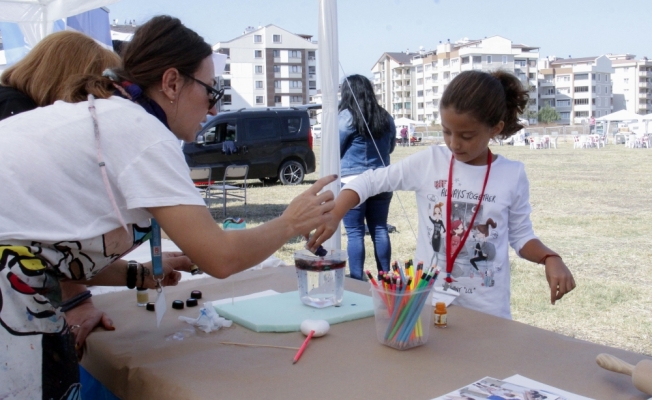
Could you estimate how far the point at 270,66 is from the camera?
236 ft

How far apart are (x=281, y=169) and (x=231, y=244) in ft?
37.3

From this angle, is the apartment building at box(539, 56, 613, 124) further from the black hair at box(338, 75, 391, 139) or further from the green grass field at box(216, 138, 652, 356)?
the black hair at box(338, 75, 391, 139)

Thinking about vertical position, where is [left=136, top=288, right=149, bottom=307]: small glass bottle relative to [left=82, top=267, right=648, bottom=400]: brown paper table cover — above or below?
above

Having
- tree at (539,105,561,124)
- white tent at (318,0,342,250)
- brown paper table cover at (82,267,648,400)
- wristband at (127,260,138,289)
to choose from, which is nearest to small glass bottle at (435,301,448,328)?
brown paper table cover at (82,267,648,400)

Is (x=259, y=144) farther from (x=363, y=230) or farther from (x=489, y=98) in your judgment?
(x=489, y=98)

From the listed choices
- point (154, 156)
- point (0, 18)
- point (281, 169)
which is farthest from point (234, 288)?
point (281, 169)

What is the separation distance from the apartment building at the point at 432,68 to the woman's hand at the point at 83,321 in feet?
243

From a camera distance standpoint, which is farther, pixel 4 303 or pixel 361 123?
pixel 361 123

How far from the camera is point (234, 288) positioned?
1931 millimetres

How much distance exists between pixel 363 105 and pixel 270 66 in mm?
69455

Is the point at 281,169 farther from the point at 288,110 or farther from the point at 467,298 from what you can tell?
the point at 467,298

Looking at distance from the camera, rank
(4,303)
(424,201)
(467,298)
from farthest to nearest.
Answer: (424,201)
(467,298)
(4,303)

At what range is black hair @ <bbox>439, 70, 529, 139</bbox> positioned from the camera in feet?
6.28

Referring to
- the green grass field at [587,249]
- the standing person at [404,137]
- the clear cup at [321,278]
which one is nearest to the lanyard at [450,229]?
the clear cup at [321,278]
